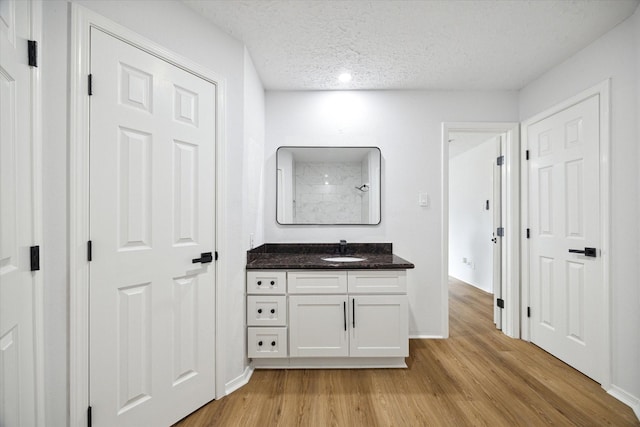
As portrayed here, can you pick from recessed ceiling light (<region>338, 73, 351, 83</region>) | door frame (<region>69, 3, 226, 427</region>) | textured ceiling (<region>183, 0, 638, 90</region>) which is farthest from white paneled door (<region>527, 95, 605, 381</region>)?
door frame (<region>69, 3, 226, 427</region>)

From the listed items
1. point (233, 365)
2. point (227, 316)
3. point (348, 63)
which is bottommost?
point (233, 365)

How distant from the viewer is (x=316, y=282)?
6.73ft

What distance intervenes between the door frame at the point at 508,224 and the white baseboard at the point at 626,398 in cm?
83

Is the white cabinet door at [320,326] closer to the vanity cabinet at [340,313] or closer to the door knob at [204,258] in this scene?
the vanity cabinet at [340,313]

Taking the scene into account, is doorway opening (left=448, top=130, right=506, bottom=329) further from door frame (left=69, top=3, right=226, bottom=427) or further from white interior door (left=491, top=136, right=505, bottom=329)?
door frame (left=69, top=3, right=226, bottom=427)

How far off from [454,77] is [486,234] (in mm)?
2767

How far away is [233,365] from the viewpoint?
72.7 inches

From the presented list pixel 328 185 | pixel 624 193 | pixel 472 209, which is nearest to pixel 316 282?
pixel 328 185

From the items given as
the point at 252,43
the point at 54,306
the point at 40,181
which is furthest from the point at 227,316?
the point at 252,43

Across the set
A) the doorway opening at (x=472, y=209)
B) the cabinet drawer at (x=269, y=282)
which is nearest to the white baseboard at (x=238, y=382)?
the cabinet drawer at (x=269, y=282)

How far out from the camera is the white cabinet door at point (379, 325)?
2.04 metres

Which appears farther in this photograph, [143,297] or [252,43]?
[252,43]

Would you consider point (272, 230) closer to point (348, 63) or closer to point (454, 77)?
point (348, 63)

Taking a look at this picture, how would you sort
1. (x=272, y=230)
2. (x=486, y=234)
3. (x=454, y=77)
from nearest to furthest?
1. (x=454, y=77)
2. (x=272, y=230)
3. (x=486, y=234)
